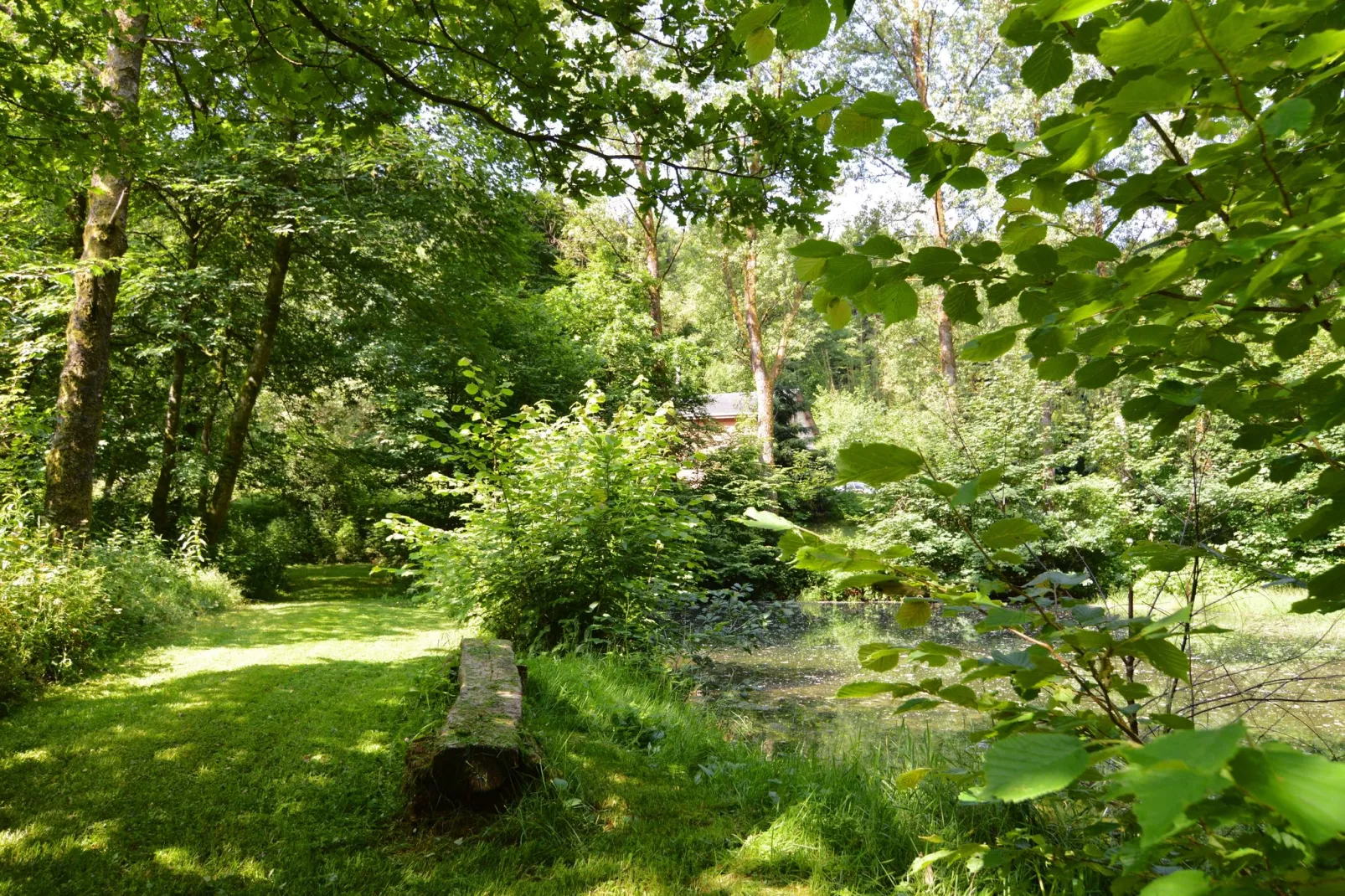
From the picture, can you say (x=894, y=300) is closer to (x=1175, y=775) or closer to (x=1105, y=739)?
(x=1105, y=739)

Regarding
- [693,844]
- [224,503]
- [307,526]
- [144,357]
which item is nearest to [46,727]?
[693,844]

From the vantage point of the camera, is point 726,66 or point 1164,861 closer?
point 1164,861

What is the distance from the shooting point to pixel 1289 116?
0.70 m

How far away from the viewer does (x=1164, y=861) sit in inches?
43.4

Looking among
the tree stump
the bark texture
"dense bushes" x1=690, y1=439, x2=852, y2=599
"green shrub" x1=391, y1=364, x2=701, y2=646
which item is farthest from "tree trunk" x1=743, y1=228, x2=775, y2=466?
the tree stump

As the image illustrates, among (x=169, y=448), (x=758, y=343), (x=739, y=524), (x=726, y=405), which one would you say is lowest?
(x=739, y=524)

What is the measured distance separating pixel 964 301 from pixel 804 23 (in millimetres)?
590

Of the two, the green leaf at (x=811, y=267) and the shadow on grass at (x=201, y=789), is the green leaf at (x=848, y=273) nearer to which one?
the green leaf at (x=811, y=267)

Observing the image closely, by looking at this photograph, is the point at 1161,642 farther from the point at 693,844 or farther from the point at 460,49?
the point at 460,49

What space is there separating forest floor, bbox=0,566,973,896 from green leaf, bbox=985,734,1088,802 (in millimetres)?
2348

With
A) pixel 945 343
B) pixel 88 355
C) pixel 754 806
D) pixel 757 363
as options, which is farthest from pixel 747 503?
pixel 754 806

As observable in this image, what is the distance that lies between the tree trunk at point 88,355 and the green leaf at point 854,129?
7.63 meters

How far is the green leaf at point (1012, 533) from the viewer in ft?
3.38

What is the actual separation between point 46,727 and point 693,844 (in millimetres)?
4138
